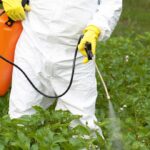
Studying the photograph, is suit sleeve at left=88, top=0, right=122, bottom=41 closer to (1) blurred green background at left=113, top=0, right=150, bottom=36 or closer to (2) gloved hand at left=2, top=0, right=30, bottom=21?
(2) gloved hand at left=2, top=0, right=30, bottom=21

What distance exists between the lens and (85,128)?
12.8 feet

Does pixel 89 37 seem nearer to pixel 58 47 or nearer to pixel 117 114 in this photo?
pixel 58 47

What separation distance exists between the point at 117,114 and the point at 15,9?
71.9 inches

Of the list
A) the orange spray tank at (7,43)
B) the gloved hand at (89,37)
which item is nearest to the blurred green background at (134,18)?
the orange spray tank at (7,43)

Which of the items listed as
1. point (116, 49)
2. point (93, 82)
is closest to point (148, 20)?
point (116, 49)

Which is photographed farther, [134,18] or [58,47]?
[134,18]

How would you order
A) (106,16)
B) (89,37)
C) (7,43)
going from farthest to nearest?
(7,43)
(106,16)
(89,37)

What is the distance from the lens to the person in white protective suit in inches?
176

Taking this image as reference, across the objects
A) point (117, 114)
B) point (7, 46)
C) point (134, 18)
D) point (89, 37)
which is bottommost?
point (134, 18)

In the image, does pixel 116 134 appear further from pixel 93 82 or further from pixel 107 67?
pixel 107 67

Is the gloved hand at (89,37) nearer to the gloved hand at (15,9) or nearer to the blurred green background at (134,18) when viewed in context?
the gloved hand at (15,9)

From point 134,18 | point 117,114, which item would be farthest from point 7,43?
point 134,18

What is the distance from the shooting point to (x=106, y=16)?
4457mm

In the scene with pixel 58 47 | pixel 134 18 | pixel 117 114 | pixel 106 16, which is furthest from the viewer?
pixel 134 18
